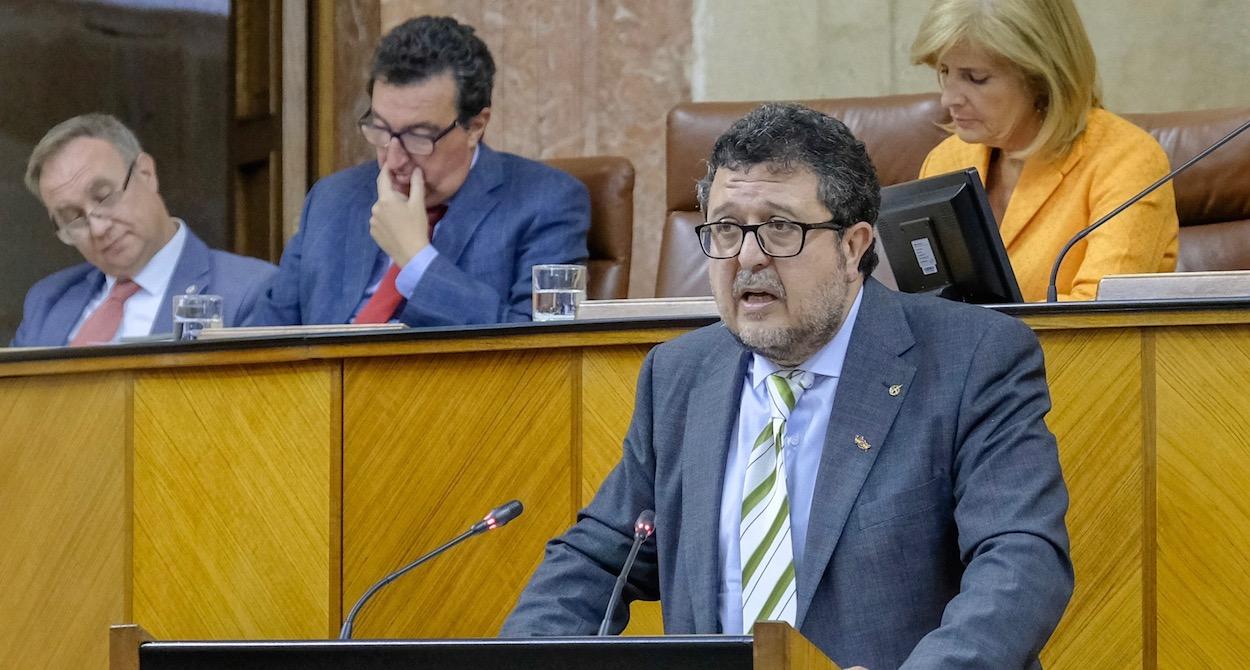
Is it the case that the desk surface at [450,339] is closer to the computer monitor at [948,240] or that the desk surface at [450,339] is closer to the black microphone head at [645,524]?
the computer monitor at [948,240]

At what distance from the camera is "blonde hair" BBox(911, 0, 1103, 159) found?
116 inches

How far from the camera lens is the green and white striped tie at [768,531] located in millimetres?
1935

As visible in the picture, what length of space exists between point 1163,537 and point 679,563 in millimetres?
676

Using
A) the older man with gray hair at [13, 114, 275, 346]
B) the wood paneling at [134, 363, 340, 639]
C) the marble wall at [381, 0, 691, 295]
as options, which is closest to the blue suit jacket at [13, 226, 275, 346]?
the older man with gray hair at [13, 114, 275, 346]

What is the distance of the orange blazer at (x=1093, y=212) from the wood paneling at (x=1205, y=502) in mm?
589

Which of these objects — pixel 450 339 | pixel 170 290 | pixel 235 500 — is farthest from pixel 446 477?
pixel 170 290

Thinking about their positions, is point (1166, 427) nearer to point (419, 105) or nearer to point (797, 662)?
point (797, 662)

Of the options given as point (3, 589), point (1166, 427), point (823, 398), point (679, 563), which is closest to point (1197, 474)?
point (1166, 427)

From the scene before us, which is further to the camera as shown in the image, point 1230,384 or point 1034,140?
point 1034,140

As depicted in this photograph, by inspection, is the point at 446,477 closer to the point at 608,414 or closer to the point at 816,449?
the point at 608,414

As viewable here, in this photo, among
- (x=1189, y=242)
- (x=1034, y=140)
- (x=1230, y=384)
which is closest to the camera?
(x=1230, y=384)

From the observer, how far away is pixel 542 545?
8.46 ft

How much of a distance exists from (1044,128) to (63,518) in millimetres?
1788

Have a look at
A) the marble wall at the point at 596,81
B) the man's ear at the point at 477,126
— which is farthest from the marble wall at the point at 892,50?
the man's ear at the point at 477,126
